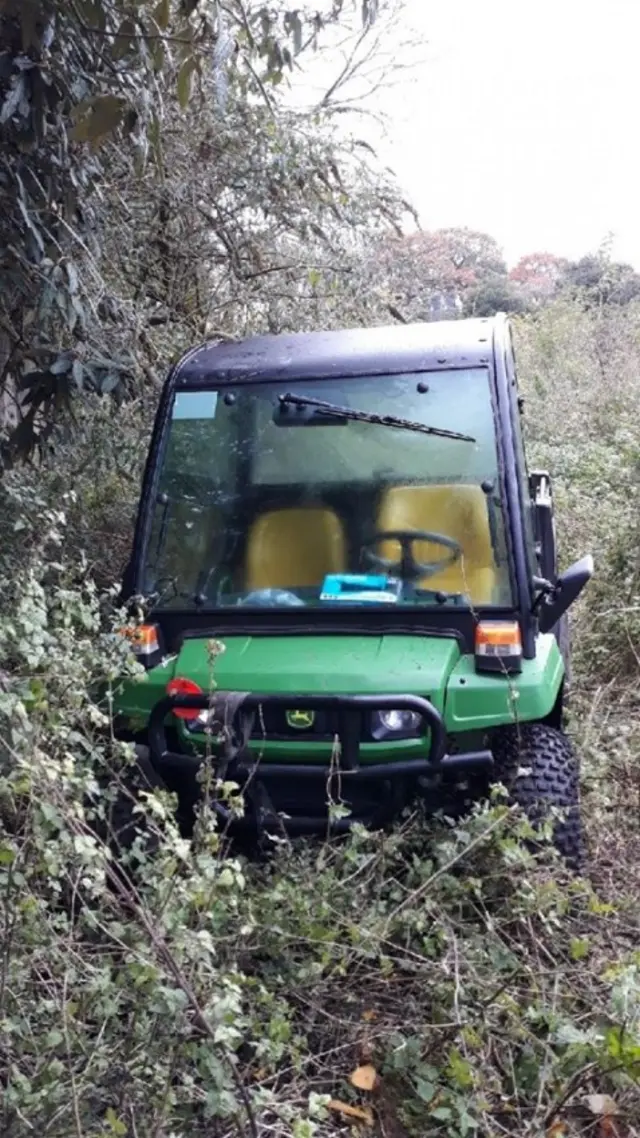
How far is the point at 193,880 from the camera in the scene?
2.18m

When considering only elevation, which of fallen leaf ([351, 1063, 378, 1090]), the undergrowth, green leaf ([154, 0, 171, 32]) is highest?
green leaf ([154, 0, 171, 32])

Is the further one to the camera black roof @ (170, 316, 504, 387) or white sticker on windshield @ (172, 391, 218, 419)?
white sticker on windshield @ (172, 391, 218, 419)

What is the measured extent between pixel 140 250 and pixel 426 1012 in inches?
174

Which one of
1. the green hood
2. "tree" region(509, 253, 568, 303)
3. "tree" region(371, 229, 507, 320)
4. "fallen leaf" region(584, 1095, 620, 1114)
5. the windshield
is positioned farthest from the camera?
"tree" region(509, 253, 568, 303)

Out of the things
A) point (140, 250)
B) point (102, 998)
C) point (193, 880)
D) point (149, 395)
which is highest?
point (140, 250)

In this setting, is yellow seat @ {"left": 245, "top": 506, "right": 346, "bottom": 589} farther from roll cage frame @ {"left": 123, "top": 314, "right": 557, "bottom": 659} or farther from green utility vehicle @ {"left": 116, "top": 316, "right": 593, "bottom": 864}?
roll cage frame @ {"left": 123, "top": 314, "right": 557, "bottom": 659}

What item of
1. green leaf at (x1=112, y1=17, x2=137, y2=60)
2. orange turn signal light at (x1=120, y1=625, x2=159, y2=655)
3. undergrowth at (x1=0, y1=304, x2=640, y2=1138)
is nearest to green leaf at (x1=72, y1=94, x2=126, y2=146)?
green leaf at (x1=112, y1=17, x2=137, y2=60)

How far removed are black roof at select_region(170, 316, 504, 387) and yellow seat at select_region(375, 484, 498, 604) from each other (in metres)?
0.46

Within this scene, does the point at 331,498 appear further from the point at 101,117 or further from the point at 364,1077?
the point at 364,1077

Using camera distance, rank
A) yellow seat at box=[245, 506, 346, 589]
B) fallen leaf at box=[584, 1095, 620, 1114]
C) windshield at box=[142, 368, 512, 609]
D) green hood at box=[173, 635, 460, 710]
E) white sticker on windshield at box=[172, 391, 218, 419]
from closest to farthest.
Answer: fallen leaf at box=[584, 1095, 620, 1114]
green hood at box=[173, 635, 460, 710]
windshield at box=[142, 368, 512, 609]
yellow seat at box=[245, 506, 346, 589]
white sticker on windshield at box=[172, 391, 218, 419]

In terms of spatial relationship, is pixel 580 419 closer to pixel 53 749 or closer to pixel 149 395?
pixel 149 395

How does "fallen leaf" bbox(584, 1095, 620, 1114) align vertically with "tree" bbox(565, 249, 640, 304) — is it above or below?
below

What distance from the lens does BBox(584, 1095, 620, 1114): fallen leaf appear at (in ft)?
7.47

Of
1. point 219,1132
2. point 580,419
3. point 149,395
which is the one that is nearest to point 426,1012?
point 219,1132
